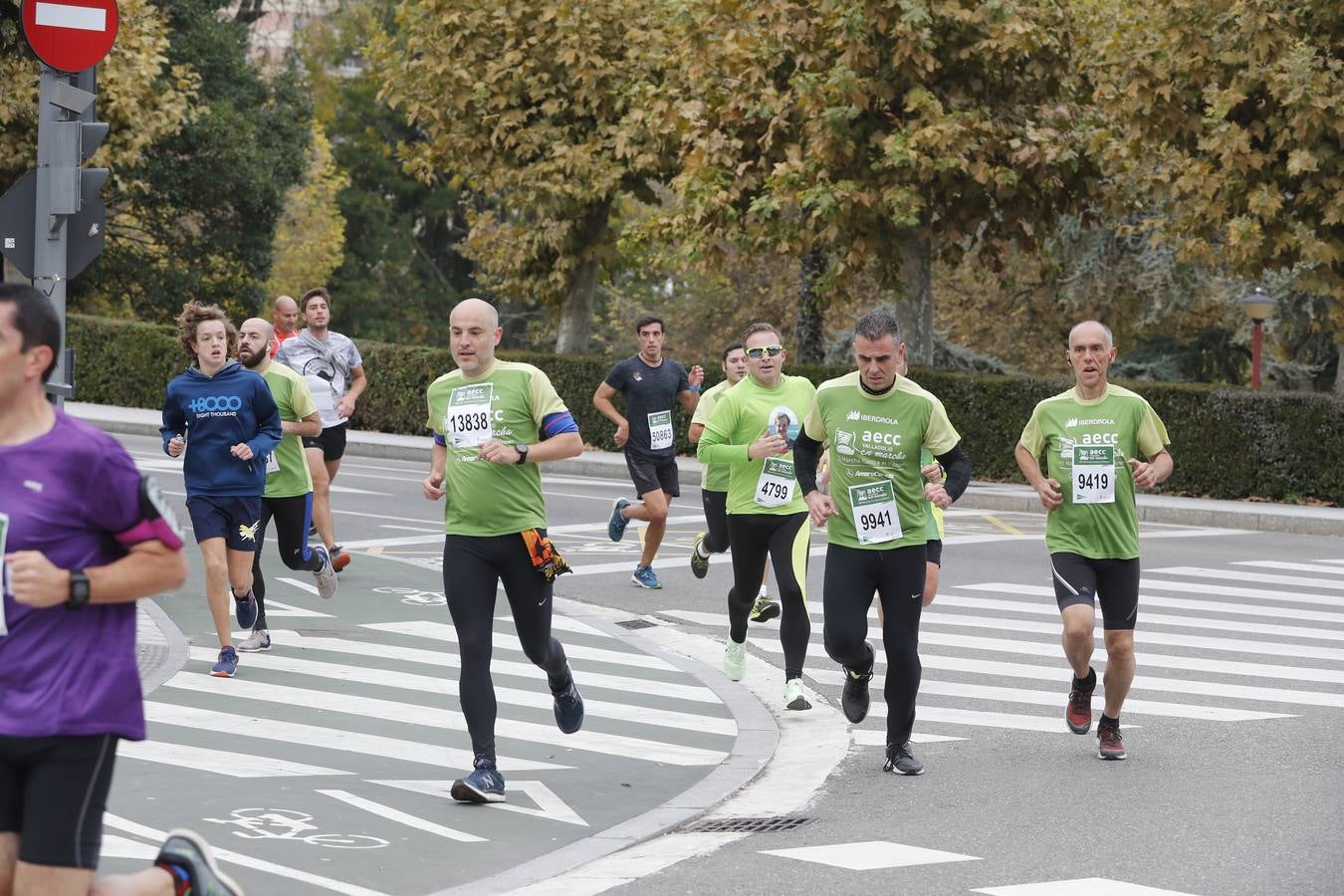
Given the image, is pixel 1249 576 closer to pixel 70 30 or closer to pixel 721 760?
pixel 721 760

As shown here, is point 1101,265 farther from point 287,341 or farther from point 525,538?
point 525,538

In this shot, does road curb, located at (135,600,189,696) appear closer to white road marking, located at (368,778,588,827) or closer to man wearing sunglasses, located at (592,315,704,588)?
white road marking, located at (368,778,588,827)

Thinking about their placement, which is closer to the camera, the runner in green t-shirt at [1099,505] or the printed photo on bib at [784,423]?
the runner in green t-shirt at [1099,505]

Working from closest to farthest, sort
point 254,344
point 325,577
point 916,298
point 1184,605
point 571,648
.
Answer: point 254,344 → point 571,648 → point 325,577 → point 1184,605 → point 916,298

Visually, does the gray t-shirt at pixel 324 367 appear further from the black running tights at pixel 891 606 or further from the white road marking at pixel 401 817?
the white road marking at pixel 401 817

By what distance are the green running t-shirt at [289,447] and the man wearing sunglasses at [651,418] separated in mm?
3548

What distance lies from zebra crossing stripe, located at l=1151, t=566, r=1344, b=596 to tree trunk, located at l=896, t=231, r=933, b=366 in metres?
10.8

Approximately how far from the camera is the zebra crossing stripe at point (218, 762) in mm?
8062

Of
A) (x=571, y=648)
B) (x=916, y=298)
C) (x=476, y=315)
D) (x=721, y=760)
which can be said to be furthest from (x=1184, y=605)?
(x=916, y=298)

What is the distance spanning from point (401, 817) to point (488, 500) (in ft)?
4.14

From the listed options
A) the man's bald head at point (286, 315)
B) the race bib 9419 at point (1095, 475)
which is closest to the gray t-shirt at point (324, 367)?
the man's bald head at point (286, 315)

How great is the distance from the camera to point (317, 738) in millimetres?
8914

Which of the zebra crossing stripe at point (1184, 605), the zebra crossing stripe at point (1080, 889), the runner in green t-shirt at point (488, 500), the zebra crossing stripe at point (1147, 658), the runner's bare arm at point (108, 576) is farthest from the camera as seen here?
the zebra crossing stripe at point (1184, 605)

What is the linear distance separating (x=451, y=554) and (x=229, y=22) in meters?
41.1
